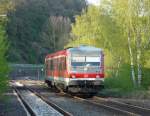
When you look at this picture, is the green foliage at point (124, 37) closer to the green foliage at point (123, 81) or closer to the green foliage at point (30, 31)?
the green foliage at point (123, 81)

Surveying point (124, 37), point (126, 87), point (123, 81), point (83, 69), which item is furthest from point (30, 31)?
point (83, 69)

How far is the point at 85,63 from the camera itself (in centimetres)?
3541

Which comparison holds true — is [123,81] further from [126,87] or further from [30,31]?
[30,31]

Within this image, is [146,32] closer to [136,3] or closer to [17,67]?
[136,3]

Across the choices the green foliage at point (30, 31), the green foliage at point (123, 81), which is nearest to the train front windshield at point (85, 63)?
the green foliage at point (123, 81)

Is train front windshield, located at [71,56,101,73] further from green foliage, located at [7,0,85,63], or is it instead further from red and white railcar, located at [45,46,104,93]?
green foliage, located at [7,0,85,63]

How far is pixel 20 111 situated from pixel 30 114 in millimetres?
1808

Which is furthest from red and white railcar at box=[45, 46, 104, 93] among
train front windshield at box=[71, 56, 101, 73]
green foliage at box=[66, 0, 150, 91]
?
green foliage at box=[66, 0, 150, 91]

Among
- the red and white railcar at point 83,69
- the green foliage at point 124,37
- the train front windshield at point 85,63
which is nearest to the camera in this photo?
the red and white railcar at point 83,69

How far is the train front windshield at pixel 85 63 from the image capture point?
35.2m

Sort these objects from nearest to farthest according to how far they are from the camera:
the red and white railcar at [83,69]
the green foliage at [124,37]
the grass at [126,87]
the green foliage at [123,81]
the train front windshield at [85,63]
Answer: the red and white railcar at [83,69], the train front windshield at [85,63], the grass at [126,87], the green foliage at [124,37], the green foliage at [123,81]

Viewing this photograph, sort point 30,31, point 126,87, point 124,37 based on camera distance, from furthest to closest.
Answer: point 30,31 < point 124,37 < point 126,87

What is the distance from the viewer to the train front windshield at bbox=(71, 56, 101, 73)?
35.2 m

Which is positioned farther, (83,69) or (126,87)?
(126,87)
